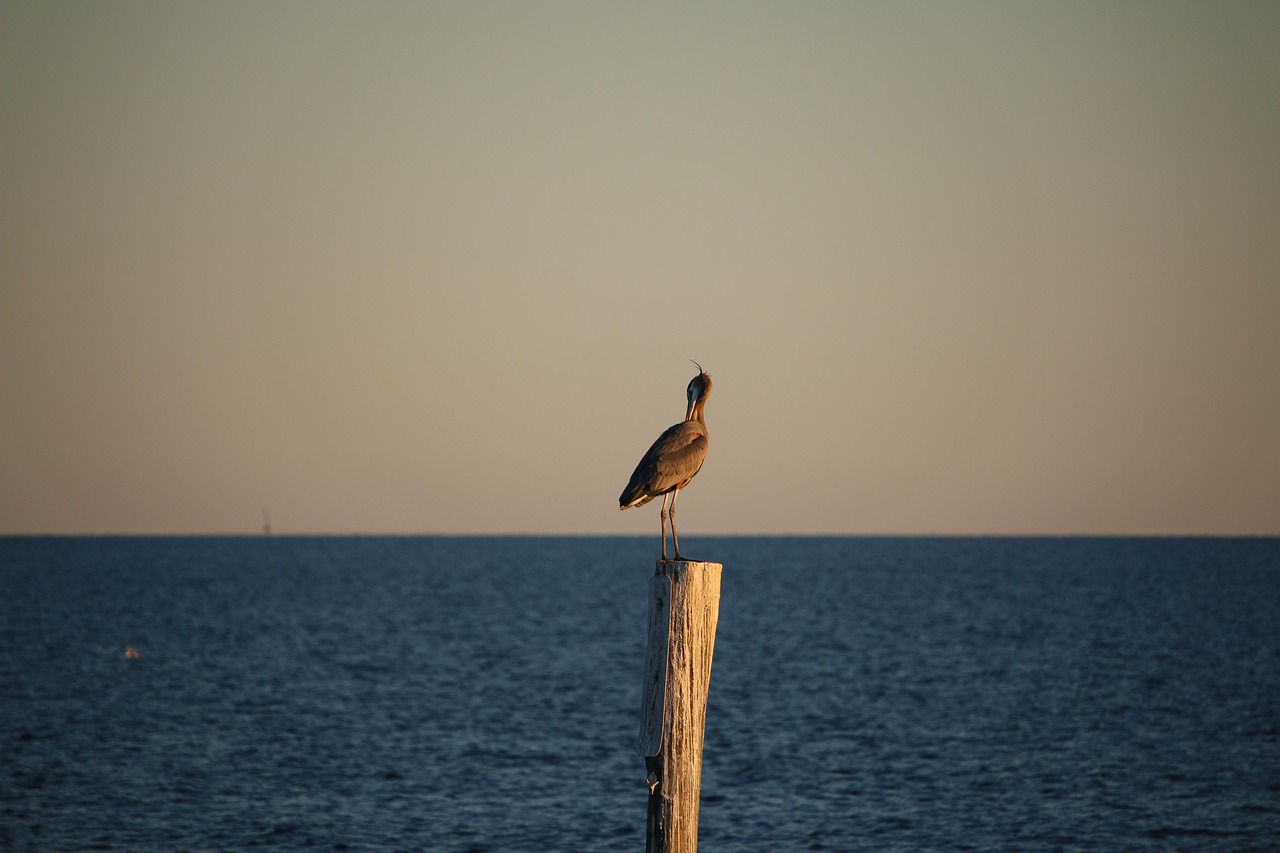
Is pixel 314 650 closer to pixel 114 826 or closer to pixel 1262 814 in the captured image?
pixel 114 826

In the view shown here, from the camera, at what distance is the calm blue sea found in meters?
24.8

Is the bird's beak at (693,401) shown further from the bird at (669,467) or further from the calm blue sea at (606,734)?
the calm blue sea at (606,734)

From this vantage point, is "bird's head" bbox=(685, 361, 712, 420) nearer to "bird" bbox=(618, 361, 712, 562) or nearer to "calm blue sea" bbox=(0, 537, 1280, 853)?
"bird" bbox=(618, 361, 712, 562)

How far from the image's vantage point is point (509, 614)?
81.6 meters

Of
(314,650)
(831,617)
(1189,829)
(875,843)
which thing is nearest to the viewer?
(875,843)

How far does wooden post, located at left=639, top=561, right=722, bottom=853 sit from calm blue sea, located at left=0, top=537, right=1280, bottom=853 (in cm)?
1206

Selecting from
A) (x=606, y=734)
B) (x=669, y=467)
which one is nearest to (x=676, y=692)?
(x=669, y=467)

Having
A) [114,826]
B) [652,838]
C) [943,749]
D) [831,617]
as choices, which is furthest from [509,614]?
[652,838]

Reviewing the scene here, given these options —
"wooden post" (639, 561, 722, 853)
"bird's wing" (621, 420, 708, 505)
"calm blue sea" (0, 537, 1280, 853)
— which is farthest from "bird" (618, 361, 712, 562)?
"calm blue sea" (0, 537, 1280, 853)

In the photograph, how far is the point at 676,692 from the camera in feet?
37.7

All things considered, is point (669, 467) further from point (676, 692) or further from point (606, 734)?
point (606, 734)

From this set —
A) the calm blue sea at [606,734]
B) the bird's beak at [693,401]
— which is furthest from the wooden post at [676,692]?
the calm blue sea at [606,734]

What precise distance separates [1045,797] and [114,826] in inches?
786

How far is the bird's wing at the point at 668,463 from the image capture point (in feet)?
42.7
